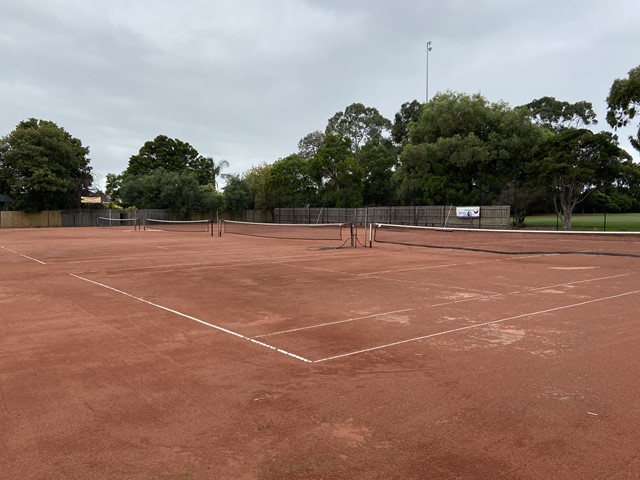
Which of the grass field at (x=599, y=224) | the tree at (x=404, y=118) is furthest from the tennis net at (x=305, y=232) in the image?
the tree at (x=404, y=118)

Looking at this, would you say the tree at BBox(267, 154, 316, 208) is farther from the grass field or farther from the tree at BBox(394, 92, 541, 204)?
the grass field

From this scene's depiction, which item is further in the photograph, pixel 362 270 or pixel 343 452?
pixel 362 270

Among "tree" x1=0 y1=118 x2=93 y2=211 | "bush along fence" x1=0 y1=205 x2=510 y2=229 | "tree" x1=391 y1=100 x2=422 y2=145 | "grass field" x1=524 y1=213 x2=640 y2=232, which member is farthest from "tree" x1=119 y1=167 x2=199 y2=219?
"grass field" x1=524 y1=213 x2=640 y2=232

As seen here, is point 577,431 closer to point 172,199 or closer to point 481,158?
point 481,158

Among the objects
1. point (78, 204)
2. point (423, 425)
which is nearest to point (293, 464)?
point (423, 425)

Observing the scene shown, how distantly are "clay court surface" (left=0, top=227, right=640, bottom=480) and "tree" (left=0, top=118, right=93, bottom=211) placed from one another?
5290 centimetres

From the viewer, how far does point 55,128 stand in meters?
59.6

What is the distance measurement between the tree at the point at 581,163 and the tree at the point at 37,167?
53534mm

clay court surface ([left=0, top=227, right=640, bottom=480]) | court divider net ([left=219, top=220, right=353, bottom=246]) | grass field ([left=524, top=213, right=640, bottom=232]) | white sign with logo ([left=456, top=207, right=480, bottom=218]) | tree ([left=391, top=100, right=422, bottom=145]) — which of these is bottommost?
clay court surface ([left=0, top=227, right=640, bottom=480])

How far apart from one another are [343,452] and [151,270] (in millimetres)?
12622

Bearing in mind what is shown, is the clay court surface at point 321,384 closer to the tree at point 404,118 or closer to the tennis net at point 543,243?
the tennis net at point 543,243

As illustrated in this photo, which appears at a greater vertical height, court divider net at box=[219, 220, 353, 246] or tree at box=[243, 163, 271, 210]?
tree at box=[243, 163, 271, 210]

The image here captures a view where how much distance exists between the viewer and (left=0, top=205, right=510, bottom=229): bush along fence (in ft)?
138

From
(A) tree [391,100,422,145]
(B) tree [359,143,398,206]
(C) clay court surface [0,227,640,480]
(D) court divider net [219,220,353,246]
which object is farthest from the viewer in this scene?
(A) tree [391,100,422,145]
